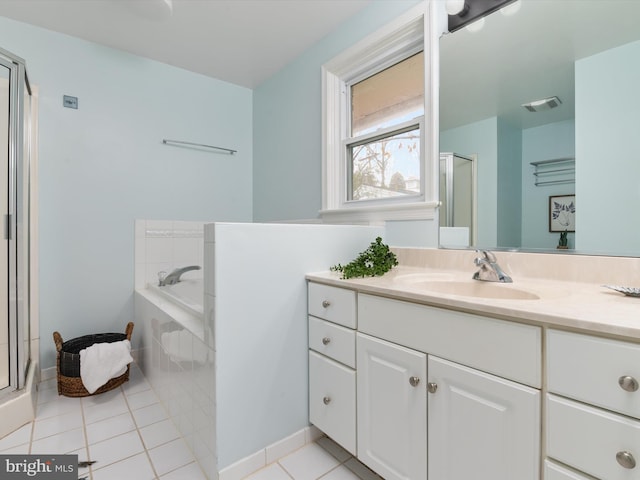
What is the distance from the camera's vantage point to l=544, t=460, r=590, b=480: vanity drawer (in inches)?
28.4

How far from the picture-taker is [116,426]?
5.35 feet

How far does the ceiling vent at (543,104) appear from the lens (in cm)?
123

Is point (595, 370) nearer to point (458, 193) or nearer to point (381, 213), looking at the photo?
point (458, 193)

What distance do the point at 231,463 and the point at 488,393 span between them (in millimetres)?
991

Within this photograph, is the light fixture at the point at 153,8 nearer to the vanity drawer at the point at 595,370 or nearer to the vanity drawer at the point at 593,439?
the vanity drawer at the point at 595,370

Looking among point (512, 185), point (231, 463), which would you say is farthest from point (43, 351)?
point (512, 185)

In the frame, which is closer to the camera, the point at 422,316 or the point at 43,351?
the point at 422,316

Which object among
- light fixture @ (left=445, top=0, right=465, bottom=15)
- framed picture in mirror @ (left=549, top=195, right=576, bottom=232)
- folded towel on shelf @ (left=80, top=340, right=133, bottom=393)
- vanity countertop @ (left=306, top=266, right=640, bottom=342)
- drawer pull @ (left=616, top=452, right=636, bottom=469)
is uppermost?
light fixture @ (left=445, top=0, right=465, bottom=15)

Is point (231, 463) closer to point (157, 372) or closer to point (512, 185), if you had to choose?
point (157, 372)

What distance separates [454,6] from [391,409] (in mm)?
1763

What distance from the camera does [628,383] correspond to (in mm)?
644

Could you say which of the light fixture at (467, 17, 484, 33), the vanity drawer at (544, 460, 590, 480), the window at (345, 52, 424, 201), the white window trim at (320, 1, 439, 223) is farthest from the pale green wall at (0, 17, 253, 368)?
the vanity drawer at (544, 460, 590, 480)

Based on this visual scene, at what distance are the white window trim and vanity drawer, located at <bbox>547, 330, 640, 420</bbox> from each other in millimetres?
945

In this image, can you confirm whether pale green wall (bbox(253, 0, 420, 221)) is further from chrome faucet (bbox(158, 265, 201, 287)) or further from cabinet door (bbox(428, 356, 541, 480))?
cabinet door (bbox(428, 356, 541, 480))
